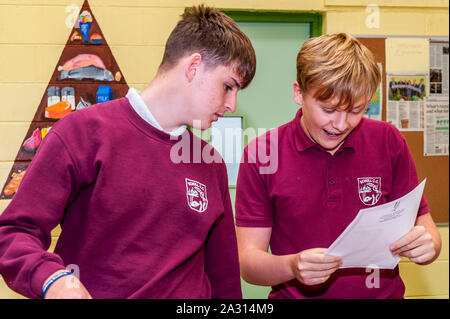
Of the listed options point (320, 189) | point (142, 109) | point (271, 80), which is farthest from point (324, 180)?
point (271, 80)

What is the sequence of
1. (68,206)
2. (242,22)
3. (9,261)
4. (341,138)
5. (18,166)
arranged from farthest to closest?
(242,22) < (18,166) < (341,138) < (68,206) < (9,261)

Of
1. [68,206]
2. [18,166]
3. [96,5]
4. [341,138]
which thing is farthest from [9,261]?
[96,5]

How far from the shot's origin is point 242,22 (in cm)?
242

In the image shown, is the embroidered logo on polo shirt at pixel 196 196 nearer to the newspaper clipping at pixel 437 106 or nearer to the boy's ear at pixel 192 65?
the boy's ear at pixel 192 65

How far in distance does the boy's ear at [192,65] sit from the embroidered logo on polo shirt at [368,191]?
1.75 feet

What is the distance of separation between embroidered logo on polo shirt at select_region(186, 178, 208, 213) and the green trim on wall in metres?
1.48

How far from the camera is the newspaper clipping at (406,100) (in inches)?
99.1

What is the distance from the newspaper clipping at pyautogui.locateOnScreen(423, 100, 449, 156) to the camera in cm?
256

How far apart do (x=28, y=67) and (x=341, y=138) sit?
1.61 m

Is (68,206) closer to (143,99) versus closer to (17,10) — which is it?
(143,99)

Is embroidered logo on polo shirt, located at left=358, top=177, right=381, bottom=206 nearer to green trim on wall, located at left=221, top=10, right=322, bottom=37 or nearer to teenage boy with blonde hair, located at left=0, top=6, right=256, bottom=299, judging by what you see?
teenage boy with blonde hair, located at left=0, top=6, right=256, bottom=299

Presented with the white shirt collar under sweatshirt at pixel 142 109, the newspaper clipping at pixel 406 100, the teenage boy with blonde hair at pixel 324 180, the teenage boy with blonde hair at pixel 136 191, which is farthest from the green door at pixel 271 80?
the white shirt collar under sweatshirt at pixel 142 109

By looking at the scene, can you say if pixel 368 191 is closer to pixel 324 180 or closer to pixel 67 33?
pixel 324 180

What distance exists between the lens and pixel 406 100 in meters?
2.53
